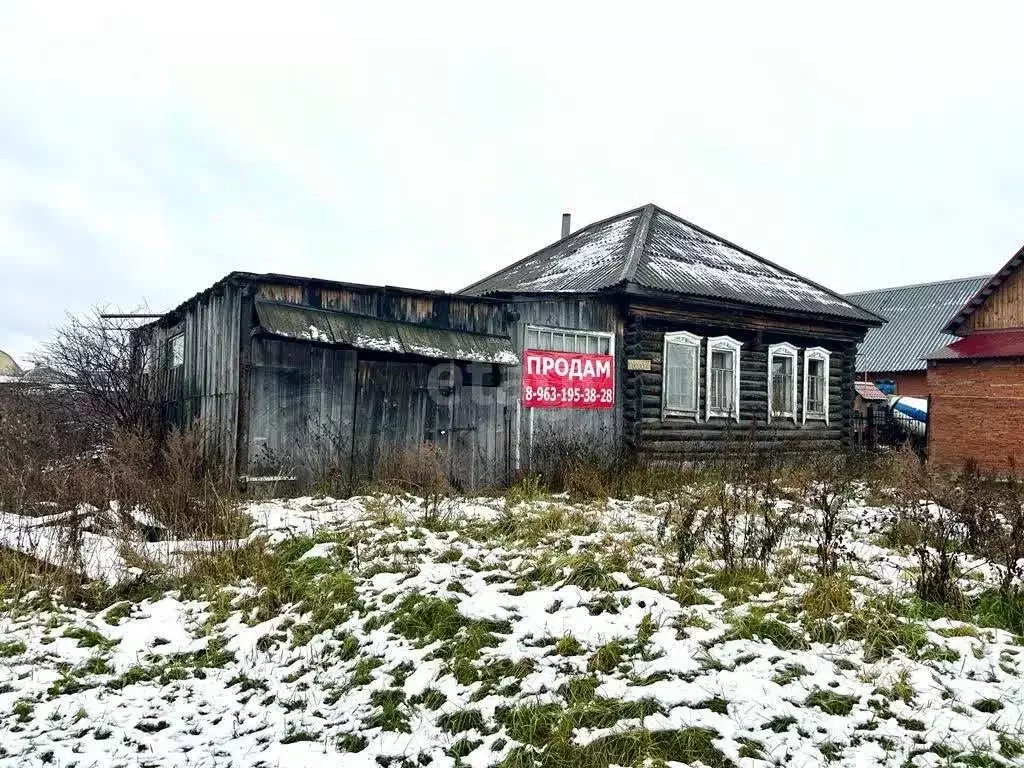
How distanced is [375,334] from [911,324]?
98.4 feet

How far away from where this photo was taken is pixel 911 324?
3209 centimetres

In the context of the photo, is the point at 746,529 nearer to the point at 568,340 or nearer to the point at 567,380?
the point at 567,380

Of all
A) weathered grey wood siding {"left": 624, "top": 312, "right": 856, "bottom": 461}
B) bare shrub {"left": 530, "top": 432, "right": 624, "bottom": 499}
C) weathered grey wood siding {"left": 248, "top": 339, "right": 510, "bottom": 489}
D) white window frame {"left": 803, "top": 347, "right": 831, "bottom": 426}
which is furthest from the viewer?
white window frame {"left": 803, "top": 347, "right": 831, "bottom": 426}

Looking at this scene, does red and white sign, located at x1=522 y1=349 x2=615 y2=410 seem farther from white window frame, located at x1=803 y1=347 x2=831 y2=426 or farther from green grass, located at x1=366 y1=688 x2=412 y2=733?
green grass, located at x1=366 y1=688 x2=412 y2=733

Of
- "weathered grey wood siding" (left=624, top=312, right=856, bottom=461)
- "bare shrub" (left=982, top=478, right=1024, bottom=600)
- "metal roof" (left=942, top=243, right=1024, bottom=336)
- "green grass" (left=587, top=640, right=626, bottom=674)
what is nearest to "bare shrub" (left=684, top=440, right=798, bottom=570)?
"bare shrub" (left=982, top=478, right=1024, bottom=600)

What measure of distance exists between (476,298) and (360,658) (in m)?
6.92

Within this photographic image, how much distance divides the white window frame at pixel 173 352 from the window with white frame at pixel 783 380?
11.0 meters

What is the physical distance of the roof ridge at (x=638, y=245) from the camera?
39.8 feet

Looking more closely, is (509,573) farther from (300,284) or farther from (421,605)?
(300,284)

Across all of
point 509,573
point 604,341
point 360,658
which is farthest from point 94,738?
point 604,341

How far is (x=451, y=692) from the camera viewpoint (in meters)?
4.20

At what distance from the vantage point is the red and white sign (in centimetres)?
1151

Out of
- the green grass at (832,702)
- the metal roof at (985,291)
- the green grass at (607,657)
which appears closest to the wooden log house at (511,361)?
the metal roof at (985,291)

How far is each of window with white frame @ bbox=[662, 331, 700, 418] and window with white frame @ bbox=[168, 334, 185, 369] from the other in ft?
27.1
